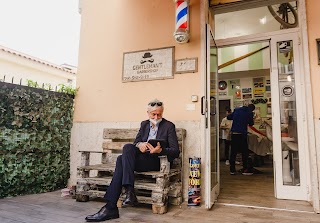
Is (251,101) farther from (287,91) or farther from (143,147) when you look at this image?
(143,147)

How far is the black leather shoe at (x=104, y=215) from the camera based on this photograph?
233cm

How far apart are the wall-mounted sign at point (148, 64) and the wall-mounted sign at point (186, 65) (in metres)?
0.11

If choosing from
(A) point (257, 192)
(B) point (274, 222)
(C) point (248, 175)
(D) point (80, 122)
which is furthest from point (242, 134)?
(D) point (80, 122)

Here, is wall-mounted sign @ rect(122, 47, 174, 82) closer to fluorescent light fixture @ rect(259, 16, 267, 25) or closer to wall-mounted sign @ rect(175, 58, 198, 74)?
wall-mounted sign @ rect(175, 58, 198, 74)

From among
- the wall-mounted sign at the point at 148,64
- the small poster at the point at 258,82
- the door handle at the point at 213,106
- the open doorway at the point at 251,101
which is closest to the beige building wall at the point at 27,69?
the wall-mounted sign at the point at 148,64

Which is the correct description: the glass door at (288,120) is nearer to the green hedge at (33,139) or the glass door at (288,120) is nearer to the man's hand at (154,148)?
the man's hand at (154,148)

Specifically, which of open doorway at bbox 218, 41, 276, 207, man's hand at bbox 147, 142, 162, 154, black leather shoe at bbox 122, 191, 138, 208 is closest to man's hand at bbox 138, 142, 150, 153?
man's hand at bbox 147, 142, 162, 154

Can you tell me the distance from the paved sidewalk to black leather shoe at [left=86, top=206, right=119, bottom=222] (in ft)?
0.22

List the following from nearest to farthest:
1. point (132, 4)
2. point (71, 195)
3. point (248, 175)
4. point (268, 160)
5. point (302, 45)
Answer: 1. point (302, 45)
2. point (71, 195)
3. point (132, 4)
4. point (248, 175)
5. point (268, 160)

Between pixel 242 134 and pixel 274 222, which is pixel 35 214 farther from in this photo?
pixel 242 134

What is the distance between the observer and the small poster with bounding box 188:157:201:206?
9.75ft

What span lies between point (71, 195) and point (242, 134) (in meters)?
3.65

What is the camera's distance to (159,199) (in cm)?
267

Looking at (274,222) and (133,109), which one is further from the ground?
(133,109)
